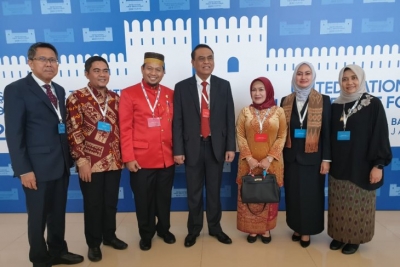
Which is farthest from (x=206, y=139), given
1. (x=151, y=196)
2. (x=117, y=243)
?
(x=117, y=243)

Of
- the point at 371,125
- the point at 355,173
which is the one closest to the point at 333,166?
the point at 355,173

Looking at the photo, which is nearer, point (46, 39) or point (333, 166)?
point (333, 166)

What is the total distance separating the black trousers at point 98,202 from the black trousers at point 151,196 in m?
0.18

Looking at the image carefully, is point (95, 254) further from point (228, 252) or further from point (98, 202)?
point (228, 252)

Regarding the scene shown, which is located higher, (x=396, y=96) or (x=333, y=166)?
(x=396, y=96)

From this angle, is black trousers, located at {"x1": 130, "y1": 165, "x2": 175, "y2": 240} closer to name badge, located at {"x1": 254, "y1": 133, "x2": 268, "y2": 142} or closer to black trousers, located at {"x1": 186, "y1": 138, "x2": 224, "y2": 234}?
black trousers, located at {"x1": 186, "y1": 138, "x2": 224, "y2": 234}

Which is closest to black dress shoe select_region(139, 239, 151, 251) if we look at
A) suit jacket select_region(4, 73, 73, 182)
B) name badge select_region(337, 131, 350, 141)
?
suit jacket select_region(4, 73, 73, 182)

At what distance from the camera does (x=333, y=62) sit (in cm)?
290

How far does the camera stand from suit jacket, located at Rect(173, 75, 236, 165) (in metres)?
2.26

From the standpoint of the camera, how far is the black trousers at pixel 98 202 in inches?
84.0

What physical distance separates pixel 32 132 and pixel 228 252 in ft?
5.92

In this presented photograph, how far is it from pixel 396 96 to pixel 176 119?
2484 millimetres

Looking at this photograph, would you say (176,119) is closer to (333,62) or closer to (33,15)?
(333,62)

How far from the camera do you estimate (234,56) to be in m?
2.91
